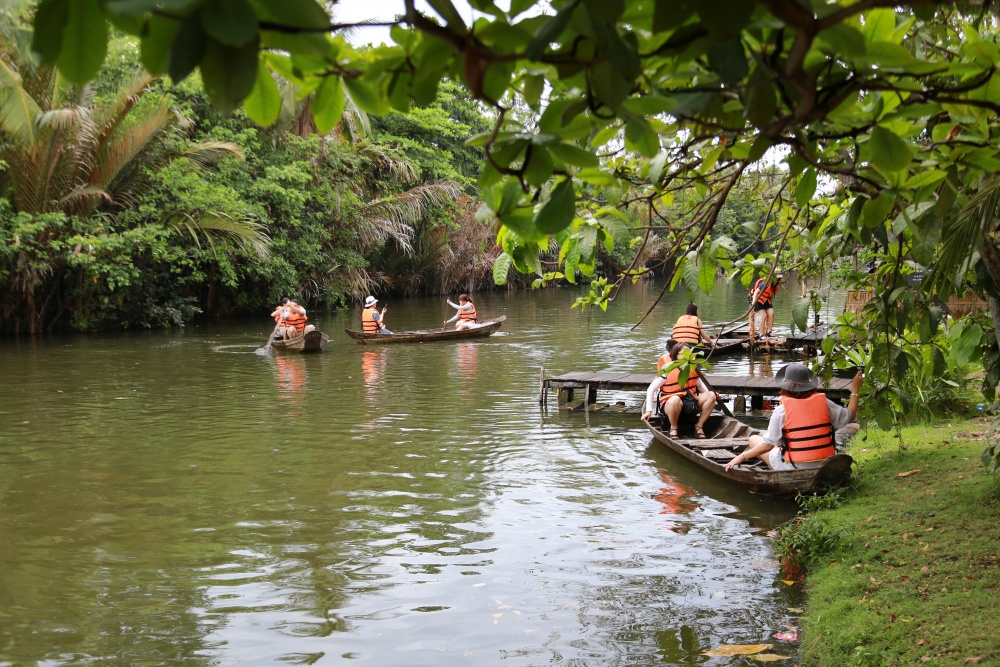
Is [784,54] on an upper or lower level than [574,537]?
upper

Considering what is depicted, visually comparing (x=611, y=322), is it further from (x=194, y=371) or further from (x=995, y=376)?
(x=995, y=376)

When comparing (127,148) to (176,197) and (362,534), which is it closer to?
(176,197)

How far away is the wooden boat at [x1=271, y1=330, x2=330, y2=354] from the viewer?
68.6ft

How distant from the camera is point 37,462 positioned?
10.8 metres

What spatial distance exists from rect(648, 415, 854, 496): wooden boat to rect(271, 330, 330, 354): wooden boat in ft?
36.2

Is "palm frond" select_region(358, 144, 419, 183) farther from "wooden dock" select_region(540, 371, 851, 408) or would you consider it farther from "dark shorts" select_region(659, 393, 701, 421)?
"dark shorts" select_region(659, 393, 701, 421)

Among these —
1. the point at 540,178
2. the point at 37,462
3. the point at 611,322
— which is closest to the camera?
the point at 540,178

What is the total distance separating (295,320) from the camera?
22031 millimetres

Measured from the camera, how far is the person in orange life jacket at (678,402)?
1161 centimetres

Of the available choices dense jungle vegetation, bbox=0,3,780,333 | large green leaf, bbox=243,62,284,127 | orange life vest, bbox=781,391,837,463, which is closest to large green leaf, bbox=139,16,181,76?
large green leaf, bbox=243,62,284,127

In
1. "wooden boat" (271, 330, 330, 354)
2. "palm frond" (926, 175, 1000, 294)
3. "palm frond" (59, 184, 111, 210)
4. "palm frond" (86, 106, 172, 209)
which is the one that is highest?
"palm frond" (86, 106, 172, 209)

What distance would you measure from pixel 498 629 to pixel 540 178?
4764 mm

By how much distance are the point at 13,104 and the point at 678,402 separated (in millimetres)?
15585

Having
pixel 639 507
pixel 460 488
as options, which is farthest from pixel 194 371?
pixel 639 507
